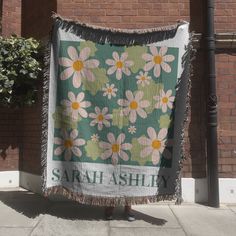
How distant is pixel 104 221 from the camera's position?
6.07 meters

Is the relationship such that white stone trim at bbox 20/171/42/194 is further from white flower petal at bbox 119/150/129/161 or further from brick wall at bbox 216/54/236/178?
brick wall at bbox 216/54/236/178

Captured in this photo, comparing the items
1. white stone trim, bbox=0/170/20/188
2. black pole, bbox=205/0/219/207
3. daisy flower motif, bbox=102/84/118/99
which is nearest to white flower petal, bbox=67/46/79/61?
daisy flower motif, bbox=102/84/118/99

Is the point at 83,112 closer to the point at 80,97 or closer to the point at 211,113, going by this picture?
the point at 80,97

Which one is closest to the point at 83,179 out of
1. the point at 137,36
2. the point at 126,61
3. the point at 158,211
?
the point at 158,211

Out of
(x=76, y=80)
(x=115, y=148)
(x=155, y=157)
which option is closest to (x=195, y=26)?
(x=76, y=80)

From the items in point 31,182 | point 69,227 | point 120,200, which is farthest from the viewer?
point 31,182

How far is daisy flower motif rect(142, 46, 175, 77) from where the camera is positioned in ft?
20.1

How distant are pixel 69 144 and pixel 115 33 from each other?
5.47ft

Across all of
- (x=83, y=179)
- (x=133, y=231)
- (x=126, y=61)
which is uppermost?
(x=126, y=61)

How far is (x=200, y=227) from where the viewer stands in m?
5.84

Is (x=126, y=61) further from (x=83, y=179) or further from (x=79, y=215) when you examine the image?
(x=79, y=215)

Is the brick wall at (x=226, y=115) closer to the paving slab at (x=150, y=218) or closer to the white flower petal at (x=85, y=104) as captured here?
the paving slab at (x=150, y=218)

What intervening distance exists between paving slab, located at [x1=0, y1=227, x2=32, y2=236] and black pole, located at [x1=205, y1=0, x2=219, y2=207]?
2.84m

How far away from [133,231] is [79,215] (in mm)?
1029
